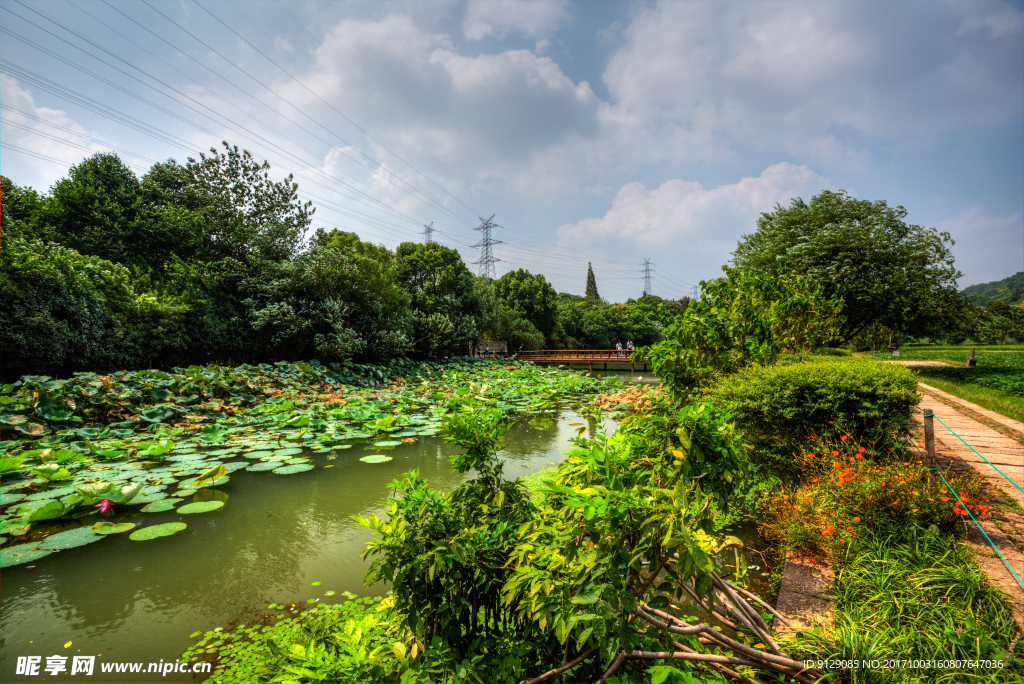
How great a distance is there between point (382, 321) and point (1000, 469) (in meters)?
14.9

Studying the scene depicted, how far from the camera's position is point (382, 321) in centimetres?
1508

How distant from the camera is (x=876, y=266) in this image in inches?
476

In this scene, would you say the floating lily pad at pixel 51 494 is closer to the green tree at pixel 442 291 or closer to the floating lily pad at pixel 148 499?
the floating lily pad at pixel 148 499

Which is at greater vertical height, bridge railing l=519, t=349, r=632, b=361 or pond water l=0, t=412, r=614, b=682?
bridge railing l=519, t=349, r=632, b=361

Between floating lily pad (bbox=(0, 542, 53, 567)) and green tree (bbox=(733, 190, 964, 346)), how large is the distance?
48.0ft

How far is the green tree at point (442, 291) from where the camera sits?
65.6 ft

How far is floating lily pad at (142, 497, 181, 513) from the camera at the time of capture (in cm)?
401

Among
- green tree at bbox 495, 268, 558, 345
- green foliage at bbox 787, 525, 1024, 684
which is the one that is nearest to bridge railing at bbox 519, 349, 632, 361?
green tree at bbox 495, 268, 558, 345

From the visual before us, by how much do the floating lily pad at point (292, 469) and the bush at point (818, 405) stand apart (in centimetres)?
518

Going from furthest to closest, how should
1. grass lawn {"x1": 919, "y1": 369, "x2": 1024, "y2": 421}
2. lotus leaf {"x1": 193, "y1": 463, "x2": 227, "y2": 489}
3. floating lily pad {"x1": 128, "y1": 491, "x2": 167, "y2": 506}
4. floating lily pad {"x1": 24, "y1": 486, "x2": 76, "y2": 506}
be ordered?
grass lawn {"x1": 919, "y1": 369, "x2": 1024, "y2": 421} → lotus leaf {"x1": 193, "y1": 463, "x2": 227, "y2": 489} → floating lily pad {"x1": 128, "y1": 491, "x2": 167, "y2": 506} → floating lily pad {"x1": 24, "y1": 486, "x2": 76, "y2": 506}

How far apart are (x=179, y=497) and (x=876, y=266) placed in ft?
55.5

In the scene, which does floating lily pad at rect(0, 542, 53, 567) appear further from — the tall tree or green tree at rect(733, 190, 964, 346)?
the tall tree

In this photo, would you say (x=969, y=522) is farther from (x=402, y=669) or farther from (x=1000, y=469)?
(x=402, y=669)

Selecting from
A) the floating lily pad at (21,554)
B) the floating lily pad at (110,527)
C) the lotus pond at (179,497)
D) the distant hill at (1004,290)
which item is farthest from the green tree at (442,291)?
the distant hill at (1004,290)
